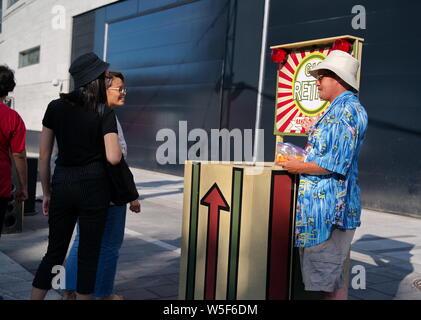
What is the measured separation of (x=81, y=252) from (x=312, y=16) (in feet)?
34.5

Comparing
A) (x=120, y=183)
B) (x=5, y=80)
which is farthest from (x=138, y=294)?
(x=5, y=80)

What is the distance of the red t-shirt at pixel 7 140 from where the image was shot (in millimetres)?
3547

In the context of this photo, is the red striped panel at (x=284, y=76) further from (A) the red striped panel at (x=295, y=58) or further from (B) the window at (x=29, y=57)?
(B) the window at (x=29, y=57)

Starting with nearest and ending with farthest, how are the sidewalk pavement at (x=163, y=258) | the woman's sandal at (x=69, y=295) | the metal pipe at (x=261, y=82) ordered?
the woman's sandal at (x=69, y=295), the sidewalk pavement at (x=163, y=258), the metal pipe at (x=261, y=82)

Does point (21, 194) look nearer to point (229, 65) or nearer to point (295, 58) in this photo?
point (295, 58)

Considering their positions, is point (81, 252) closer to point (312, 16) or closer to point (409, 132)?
point (409, 132)

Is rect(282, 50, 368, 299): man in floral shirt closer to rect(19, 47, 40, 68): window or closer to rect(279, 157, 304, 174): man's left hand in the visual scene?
rect(279, 157, 304, 174): man's left hand

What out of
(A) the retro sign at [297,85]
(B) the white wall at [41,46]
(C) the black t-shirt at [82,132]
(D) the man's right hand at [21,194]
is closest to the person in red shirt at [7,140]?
(D) the man's right hand at [21,194]

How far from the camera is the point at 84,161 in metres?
3.16

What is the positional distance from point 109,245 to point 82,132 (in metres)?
1.04

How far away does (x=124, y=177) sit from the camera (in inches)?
131

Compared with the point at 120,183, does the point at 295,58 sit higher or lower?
higher

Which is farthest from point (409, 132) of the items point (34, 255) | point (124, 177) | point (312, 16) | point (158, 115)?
point (158, 115)

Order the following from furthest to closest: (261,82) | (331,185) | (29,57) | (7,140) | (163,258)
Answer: (29,57)
(261,82)
(163,258)
(7,140)
(331,185)
